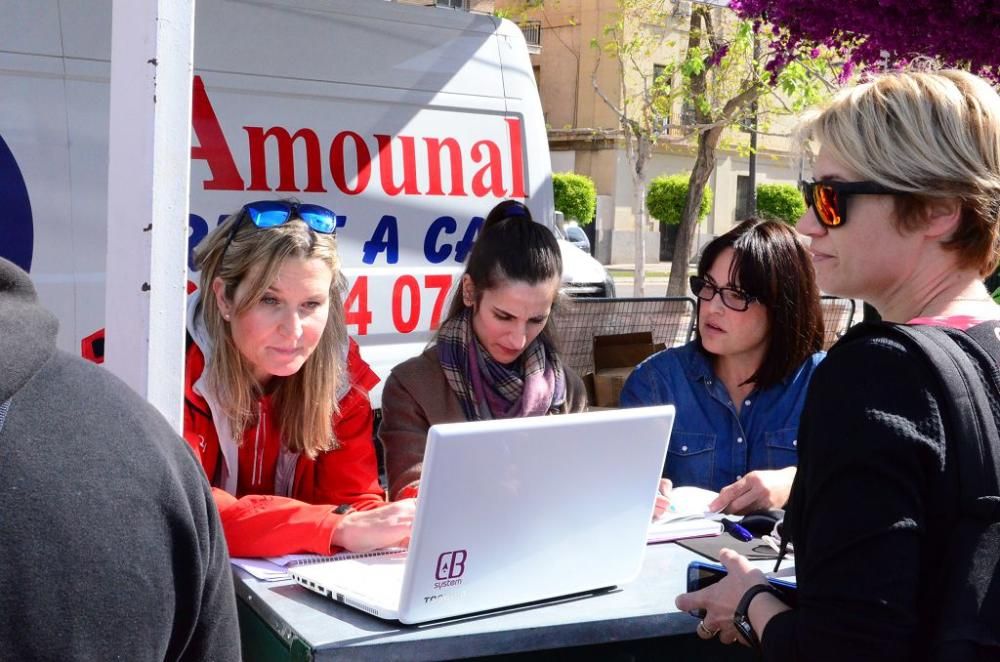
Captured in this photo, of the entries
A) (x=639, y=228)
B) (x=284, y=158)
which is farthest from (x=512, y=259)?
(x=639, y=228)

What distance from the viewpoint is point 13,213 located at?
3627mm

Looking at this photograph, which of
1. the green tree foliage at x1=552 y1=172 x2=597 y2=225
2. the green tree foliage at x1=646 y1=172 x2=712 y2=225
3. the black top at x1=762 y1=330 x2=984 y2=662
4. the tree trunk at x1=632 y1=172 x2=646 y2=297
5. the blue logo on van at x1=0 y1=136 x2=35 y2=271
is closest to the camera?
the black top at x1=762 y1=330 x2=984 y2=662

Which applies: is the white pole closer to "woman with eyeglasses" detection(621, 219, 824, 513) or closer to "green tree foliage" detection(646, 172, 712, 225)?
"woman with eyeglasses" detection(621, 219, 824, 513)

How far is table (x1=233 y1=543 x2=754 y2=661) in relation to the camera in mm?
1664

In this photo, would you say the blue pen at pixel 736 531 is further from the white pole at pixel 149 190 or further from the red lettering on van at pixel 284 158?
the red lettering on van at pixel 284 158

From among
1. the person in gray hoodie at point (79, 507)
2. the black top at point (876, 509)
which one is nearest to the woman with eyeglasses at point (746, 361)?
the black top at point (876, 509)

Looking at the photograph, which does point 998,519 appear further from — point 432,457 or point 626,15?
point 626,15

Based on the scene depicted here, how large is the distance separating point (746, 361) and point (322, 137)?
85.3 inches

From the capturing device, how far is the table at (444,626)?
166cm

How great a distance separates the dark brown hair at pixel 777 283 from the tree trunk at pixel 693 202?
10.6 metres

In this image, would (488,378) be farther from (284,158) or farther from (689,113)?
(689,113)

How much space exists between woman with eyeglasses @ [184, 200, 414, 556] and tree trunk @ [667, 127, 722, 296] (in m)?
11.4

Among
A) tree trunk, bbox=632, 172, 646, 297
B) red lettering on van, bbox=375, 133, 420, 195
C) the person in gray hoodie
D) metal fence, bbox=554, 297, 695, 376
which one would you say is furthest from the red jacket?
tree trunk, bbox=632, 172, 646, 297

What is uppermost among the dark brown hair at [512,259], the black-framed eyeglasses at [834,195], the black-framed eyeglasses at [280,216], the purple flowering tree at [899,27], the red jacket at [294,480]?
the purple flowering tree at [899,27]
